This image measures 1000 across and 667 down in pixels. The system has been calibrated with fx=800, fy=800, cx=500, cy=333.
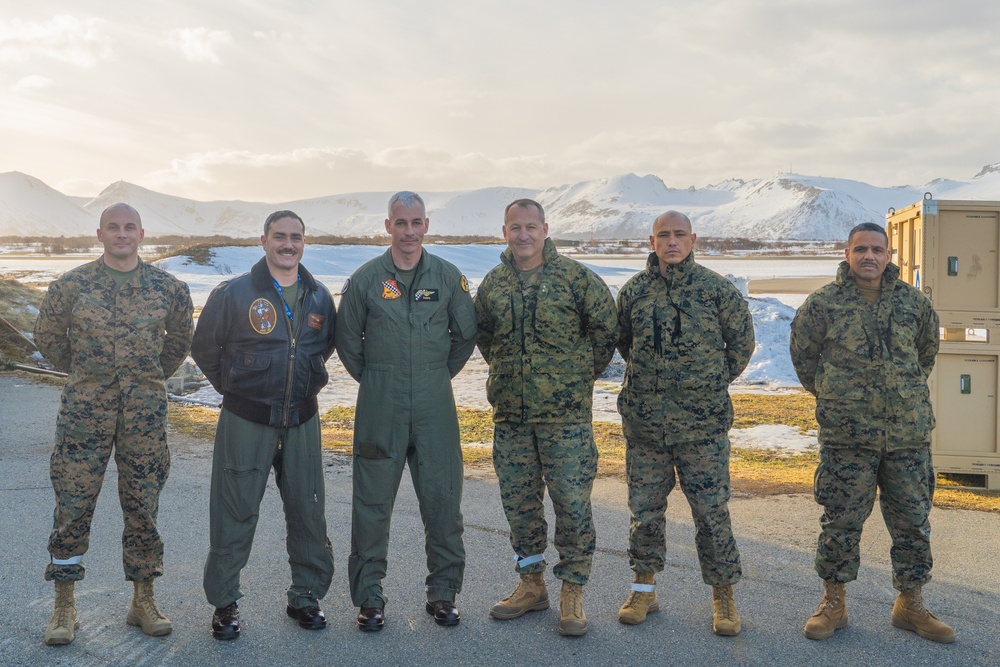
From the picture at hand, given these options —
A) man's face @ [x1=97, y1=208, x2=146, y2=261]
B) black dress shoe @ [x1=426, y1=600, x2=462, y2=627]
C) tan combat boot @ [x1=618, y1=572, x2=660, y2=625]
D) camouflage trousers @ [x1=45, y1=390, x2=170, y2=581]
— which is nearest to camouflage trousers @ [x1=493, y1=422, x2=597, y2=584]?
tan combat boot @ [x1=618, y1=572, x2=660, y2=625]

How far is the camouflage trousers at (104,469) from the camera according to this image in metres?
3.94

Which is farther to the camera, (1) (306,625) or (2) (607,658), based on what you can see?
(1) (306,625)

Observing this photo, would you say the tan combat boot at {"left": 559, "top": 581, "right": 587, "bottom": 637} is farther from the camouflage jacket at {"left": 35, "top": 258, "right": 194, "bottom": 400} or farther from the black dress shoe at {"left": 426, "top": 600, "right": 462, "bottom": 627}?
the camouflage jacket at {"left": 35, "top": 258, "right": 194, "bottom": 400}

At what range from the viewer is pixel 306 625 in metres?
4.03

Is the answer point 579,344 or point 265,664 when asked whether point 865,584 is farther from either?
point 265,664

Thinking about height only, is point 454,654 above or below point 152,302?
below

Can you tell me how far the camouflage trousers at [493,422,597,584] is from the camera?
4141 millimetres

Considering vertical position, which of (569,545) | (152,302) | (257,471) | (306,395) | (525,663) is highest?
Result: (152,302)

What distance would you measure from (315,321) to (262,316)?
27 centimetres

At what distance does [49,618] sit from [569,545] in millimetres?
2706

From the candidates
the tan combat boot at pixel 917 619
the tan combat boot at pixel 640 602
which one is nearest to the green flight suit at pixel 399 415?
the tan combat boot at pixel 640 602

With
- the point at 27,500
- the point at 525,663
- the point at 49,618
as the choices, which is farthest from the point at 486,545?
the point at 27,500

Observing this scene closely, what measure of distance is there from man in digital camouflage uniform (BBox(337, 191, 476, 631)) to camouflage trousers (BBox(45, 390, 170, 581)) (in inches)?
40.0

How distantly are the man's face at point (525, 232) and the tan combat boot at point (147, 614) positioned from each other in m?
2.56
